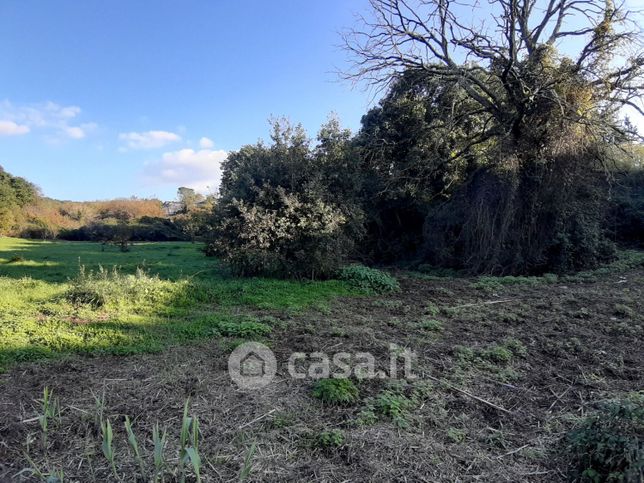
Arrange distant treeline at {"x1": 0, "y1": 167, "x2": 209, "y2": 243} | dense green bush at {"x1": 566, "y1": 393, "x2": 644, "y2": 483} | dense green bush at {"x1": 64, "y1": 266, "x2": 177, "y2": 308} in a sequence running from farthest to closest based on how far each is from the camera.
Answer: distant treeline at {"x1": 0, "y1": 167, "x2": 209, "y2": 243} → dense green bush at {"x1": 64, "y1": 266, "x2": 177, "y2": 308} → dense green bush at {"x1": 566, "y1": 393, "x2": 644, "y2": 483}

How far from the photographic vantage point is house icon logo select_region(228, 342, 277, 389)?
329 cm

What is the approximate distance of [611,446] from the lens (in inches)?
74.3

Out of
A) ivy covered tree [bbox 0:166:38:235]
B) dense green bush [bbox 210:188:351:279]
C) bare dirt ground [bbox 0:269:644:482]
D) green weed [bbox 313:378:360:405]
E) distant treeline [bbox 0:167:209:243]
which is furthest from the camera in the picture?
distant treeline [bbox 0:167:209:243]

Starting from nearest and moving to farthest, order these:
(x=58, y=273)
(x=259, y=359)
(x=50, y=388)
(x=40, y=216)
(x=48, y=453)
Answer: (x=48, y=453) < (x=50, y=388) < (x=259, y=359) < (x=58, y=273) < (x=40, y=216)

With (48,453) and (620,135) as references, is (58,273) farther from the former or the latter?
(620,135)

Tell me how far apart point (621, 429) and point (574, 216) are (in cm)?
888

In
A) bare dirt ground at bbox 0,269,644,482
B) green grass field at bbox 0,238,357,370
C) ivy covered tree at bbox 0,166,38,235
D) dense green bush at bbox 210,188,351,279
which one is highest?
ivy covered tree at bbox 0,166,38,235

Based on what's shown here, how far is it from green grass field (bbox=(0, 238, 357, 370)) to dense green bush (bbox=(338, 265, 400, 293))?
32 cm

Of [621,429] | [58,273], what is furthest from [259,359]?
[58,273]

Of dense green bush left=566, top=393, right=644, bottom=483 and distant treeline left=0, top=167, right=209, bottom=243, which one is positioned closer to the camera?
dense green bush left=566, top=393, right=644, bottom=483

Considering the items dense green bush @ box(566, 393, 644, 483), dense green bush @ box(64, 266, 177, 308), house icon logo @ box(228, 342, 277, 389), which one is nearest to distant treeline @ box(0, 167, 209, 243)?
dense green bush @ box(64, 266, 177, 308)

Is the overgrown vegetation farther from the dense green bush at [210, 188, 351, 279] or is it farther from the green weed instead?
the green weed

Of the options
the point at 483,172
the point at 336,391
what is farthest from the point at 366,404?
the point at 483,172

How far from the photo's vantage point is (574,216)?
30.8 feet
